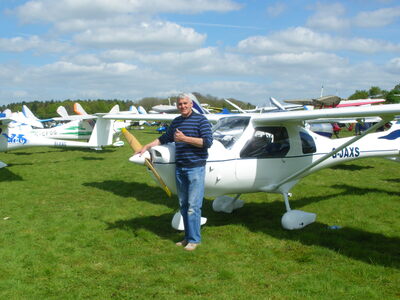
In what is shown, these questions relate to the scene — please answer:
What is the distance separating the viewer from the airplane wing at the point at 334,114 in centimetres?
453

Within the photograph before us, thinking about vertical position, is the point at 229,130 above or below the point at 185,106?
below

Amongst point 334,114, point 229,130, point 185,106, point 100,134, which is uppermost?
point 185,106

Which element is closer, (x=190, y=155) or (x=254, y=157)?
(x=190, y=155)

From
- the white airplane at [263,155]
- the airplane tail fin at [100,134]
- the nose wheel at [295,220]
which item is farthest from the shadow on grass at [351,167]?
the airplane tail fin at [100,134]

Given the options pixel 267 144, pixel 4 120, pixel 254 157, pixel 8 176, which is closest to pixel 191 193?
pixel 254 157

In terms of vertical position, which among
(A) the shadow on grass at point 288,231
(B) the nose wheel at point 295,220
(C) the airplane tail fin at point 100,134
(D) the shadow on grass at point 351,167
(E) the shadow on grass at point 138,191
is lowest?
(D) the shadow on grass at point 351,167

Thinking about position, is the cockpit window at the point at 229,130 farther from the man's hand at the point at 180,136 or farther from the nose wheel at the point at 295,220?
the nose wheel at the point at 295,220

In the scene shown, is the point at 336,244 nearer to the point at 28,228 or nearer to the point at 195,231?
the point at 195,231

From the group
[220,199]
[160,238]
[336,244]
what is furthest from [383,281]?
[220,199]

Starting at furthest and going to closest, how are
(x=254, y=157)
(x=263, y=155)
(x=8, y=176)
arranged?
1. (x=8, y=176)
2. (x=263, y=155)
3. (x=254, y=157)

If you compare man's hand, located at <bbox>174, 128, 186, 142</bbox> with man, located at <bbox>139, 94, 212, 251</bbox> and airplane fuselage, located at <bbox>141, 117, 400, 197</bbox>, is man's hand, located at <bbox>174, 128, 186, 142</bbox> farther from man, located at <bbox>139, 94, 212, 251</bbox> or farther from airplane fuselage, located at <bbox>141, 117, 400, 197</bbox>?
airplane fuselage, located at <bbox>141, 117, 400, 197</bbox>

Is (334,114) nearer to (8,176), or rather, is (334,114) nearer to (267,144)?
(267,144)

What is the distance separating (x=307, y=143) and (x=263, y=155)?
0.99m

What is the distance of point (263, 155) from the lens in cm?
588
